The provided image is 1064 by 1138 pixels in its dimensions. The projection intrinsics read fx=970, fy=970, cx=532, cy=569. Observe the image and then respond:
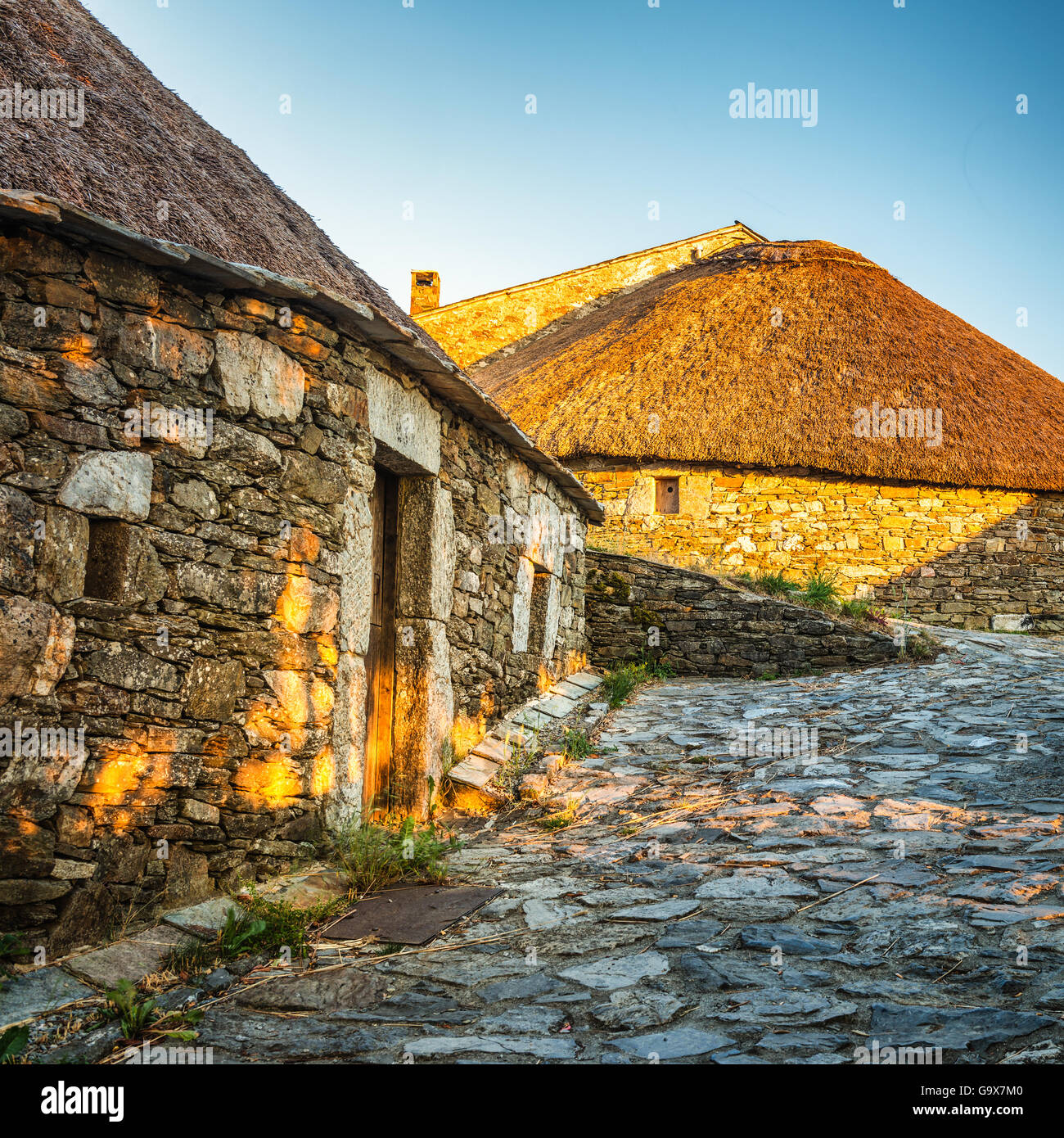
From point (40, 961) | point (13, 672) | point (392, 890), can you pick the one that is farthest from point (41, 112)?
point (392, 890)

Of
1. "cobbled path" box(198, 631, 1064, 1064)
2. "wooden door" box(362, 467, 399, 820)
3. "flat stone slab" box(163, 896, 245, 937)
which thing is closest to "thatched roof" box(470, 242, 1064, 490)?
"cobbled path" box(198, 631, 1064, 1064)

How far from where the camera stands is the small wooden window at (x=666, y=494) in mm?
12023

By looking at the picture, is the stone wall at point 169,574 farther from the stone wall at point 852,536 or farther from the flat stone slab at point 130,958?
the stone wall at point 852,536

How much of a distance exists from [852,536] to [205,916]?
33.0ft

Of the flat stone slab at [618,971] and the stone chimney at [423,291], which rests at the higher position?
the stone chimney at [423,291]

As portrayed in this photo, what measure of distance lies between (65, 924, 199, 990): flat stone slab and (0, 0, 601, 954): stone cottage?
115 millimetres

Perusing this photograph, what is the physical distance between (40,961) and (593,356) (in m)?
11.8

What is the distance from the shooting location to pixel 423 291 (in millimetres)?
18906

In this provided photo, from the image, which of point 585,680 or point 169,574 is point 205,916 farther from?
point 585,680

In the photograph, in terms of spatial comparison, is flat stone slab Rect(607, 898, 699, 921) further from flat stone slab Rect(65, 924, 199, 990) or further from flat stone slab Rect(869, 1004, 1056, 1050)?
flat stone slab Rect(65, 924, 199, 990)

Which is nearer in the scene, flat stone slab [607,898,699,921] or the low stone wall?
flat stone slab [607,898,699,921]

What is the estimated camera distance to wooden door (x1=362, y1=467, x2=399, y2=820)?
16.4 ft

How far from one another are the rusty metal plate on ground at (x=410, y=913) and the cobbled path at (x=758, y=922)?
92 millimetres

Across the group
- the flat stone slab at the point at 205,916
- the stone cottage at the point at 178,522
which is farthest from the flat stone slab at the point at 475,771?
the flat stone slab at the point at 205,916
